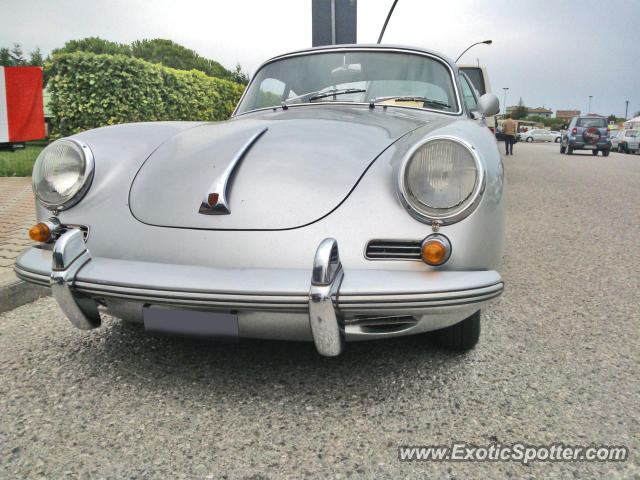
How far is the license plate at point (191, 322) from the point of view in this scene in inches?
69.1

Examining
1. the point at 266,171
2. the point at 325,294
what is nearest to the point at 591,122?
the point at 266,171

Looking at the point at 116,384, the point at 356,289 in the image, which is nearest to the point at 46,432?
the point at 116,384

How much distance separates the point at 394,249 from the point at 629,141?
30012 mm

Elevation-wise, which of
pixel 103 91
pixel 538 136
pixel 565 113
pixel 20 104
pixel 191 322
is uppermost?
pixel 103 91

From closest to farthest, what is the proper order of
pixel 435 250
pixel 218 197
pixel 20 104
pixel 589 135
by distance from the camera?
pixel 435 250 → pixel 218 197 → pixel 20 104 → pixel 589 135

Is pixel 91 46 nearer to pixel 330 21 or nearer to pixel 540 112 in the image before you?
pixel 330 21

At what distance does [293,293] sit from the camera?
1.64m

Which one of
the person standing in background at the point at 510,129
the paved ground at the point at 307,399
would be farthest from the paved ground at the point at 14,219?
the person standing in background at the point at 510,129

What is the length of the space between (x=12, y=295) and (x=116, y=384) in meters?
1.34

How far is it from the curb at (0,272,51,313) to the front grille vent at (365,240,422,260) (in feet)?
6.67

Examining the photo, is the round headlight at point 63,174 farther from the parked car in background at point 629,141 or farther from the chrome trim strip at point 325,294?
the parked car in background at point 629,141

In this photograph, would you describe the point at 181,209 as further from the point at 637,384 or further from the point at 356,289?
the point at 637,384

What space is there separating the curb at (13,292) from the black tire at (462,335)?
7.05ft

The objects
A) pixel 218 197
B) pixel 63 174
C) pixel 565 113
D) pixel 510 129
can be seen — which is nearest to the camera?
pixel 218 197
